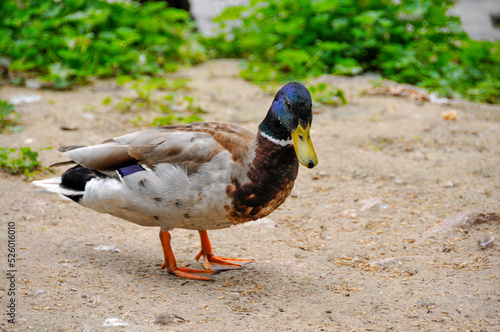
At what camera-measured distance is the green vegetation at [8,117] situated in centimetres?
544

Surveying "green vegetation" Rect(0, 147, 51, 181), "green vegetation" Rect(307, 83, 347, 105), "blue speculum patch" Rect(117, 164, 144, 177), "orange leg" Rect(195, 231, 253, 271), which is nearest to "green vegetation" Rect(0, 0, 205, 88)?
"green vegetation" Rect(307, 83, 347, 105)

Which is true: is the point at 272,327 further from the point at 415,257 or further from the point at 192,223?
the point at 415,257

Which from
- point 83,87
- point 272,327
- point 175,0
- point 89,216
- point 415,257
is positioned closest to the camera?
point 272,327

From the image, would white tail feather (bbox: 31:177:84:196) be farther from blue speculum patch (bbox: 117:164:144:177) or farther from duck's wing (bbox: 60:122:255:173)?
blue speculum patch (bbox: 117:164:144:177)

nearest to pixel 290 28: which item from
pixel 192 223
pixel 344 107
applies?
pixel 344 107

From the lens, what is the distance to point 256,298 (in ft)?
10.1

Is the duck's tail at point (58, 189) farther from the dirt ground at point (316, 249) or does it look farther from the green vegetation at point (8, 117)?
the green vegetation at point (8, 117)

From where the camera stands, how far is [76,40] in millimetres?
7102

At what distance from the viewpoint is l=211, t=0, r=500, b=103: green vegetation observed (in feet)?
24.6

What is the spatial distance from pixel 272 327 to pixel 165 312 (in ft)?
1.88

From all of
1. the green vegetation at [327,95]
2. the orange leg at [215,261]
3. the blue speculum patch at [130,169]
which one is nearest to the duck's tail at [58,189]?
the blue speculum patch at [130,169]

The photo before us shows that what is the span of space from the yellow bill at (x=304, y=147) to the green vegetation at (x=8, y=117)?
11.9 feet

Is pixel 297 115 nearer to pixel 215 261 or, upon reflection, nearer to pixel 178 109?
pixel 215 261

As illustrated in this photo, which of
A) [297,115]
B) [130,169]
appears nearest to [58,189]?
[130,169]
